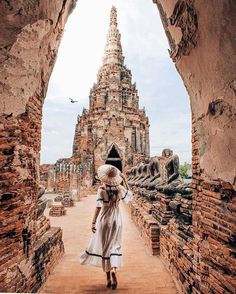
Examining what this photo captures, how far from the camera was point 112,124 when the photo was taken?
24234 millimetres

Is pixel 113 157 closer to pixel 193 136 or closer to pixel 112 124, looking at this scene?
pixel 112 124

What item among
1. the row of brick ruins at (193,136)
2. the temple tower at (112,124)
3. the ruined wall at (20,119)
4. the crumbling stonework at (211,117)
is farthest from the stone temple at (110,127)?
the crumbling stonework at (211,117)

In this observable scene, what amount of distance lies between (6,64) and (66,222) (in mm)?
6877

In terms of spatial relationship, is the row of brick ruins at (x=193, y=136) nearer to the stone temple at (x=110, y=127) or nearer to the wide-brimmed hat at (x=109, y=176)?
the wide-brimmed hat at (x=109, y=176)

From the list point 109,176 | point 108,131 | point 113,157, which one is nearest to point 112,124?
point 108,131

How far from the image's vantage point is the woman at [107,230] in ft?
11.8

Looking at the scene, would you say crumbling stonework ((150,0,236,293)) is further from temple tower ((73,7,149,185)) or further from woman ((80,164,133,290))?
temple tower ((73,7,149,185))

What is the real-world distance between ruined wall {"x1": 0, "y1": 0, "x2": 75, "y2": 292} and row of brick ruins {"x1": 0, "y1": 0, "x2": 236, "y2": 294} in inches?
0.4

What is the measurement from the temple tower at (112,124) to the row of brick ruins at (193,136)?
18.7 meters

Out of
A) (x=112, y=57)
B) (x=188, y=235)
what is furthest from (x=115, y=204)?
(x=112, y=57)

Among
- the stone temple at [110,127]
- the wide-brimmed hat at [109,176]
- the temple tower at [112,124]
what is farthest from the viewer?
the temple tower at [112,124]

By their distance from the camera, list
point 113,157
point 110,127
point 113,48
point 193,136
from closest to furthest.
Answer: point 193,136
point 110,127
point 113,157
point 113,48

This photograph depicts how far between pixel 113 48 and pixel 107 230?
33.6 m

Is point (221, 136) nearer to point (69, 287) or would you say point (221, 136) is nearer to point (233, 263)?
point (233, 263)
